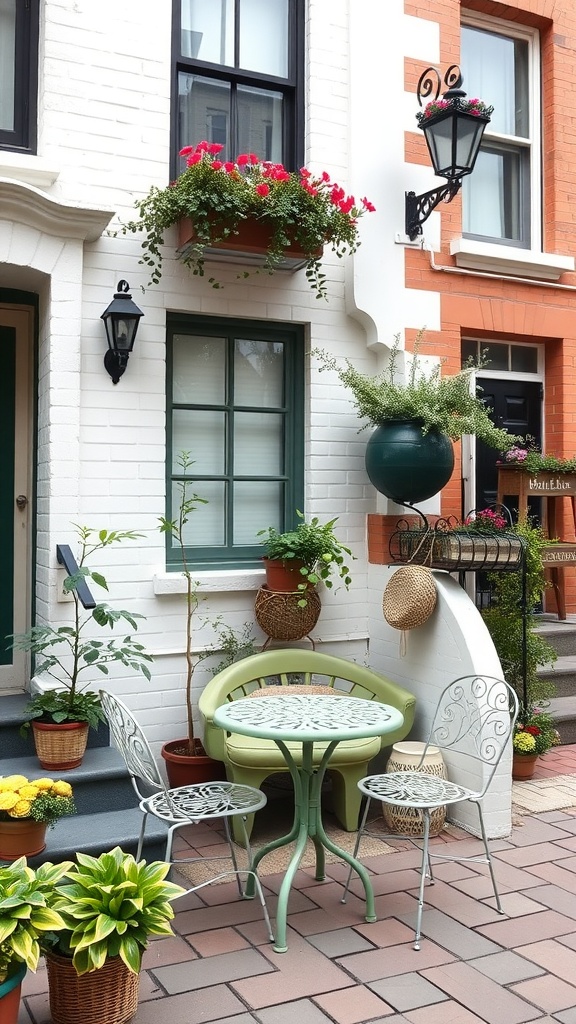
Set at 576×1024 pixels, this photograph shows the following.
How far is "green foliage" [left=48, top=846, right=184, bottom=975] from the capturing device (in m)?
2.44

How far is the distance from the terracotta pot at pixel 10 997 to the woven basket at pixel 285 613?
2.41 m

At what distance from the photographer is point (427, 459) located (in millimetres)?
4609

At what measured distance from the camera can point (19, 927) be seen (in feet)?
7.72

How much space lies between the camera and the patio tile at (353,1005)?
2693 millimetres

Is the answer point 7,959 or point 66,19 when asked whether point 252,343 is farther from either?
point 7,959

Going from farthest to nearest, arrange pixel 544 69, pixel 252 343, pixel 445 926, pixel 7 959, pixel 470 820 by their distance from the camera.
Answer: pixel 544 69, pixel 252 343, pixel 470 820, pixel 445 926, pixel 7 959

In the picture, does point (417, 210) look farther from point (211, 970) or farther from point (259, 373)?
point (211, 970)

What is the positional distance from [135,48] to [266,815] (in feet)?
13.1

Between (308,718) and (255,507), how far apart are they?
1.94 meters

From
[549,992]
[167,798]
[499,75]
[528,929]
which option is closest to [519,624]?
[528,929]

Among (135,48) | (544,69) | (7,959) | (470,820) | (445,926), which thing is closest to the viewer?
(7,959)

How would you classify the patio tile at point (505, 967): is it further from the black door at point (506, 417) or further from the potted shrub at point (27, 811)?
the black door at point (506, 417)

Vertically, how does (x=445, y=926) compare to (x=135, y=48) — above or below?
below

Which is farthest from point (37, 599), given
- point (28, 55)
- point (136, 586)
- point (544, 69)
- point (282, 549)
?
point (544, 69)
